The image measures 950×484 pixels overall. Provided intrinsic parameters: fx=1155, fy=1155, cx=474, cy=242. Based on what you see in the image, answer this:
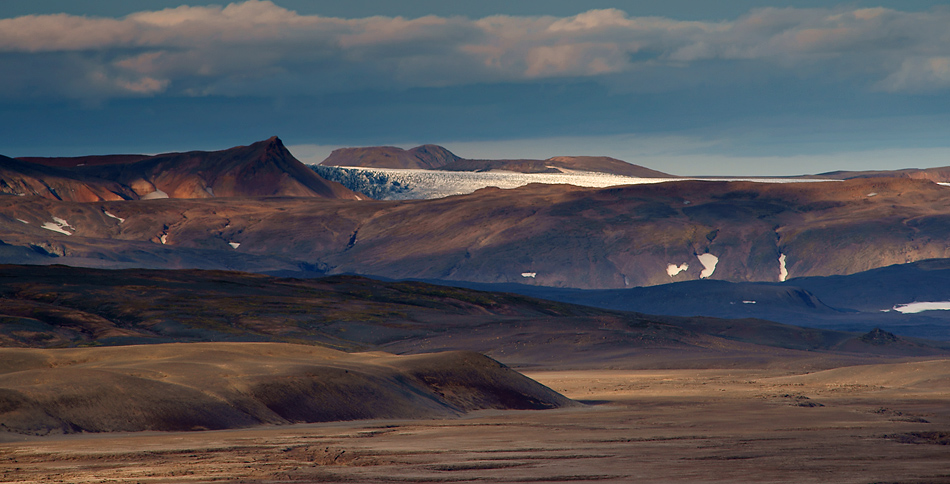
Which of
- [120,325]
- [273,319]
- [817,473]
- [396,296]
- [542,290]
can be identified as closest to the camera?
[817,473]

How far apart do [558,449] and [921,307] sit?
146 meters

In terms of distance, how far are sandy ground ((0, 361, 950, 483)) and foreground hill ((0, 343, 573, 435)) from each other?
3.41 feet

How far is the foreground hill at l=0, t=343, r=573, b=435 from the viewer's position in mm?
26375

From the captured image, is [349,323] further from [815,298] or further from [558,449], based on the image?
[815,298]

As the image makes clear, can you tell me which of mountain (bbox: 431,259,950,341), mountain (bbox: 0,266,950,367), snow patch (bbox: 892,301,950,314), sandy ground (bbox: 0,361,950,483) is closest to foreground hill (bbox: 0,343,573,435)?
sandy ground (bbox: 0,361,950,483)

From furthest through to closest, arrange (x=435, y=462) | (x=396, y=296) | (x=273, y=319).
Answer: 1. (x=396, y=296)
2. (x=273, y=319)
3. (x=435, y=462)

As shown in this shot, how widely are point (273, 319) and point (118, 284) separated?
14519 mm

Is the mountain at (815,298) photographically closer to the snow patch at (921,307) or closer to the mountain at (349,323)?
the snow patch at (921,307)

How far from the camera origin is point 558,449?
23047 mm

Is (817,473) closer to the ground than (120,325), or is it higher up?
higher up

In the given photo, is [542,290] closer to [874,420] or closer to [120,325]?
[120,325]

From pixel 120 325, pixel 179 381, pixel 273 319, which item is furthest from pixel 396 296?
pixel 179 381

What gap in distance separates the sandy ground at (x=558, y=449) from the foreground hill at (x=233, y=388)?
1.04m

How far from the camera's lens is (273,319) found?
82.2 meters
